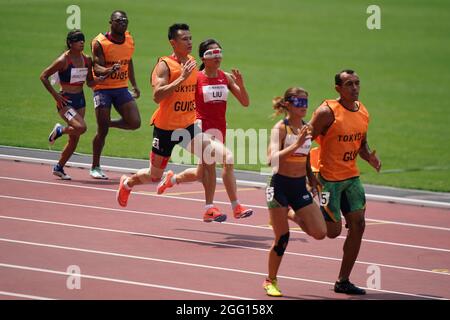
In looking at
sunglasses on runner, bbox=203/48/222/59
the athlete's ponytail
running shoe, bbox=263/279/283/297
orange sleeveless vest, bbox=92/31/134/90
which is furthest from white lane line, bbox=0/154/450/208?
running shoe, bbox=263/279/283/297

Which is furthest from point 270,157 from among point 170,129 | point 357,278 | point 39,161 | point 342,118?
point 39,161

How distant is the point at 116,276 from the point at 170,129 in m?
3.49

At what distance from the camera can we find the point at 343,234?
1542cm

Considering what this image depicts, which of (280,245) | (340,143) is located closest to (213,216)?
(340,143)

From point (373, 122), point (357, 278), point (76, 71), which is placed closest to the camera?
point (357, 278)

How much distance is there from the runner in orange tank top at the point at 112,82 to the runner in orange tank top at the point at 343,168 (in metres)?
6.78

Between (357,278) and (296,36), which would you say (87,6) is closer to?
(296,36)

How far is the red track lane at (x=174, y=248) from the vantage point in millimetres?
11977

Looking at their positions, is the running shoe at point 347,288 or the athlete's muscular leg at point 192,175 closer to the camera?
the running shoe at point 347,288

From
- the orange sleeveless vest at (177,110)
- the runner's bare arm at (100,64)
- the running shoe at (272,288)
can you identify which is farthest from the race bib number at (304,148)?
the runner's bare arm at (100,64)

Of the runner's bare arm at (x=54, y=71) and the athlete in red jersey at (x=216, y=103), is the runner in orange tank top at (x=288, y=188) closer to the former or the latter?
the athlete in red jersey at (x=216, y=103)

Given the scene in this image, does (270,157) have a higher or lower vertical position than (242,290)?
higher

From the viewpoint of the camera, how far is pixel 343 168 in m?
12.2

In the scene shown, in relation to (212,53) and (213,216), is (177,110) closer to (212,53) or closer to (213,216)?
(212,53)
